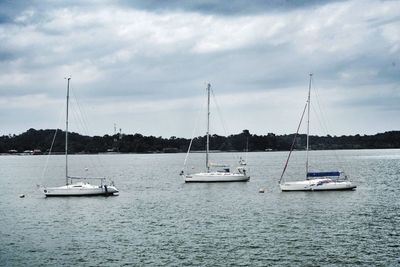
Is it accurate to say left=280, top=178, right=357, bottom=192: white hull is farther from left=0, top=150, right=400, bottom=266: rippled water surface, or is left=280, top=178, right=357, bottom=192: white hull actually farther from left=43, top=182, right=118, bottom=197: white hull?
left=43, top=182, right=118, bottom=197: white hull

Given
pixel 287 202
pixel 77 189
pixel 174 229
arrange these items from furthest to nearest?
pixel 77 189 < pixel 287 202 < pixel 174 229

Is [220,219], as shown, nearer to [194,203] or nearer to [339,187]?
[194,203]

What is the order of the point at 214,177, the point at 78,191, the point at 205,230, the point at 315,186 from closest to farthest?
the point at 205,230, the point at 78,191, the point at 315,186, the point at 214,177

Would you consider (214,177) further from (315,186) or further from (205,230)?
(205,230)

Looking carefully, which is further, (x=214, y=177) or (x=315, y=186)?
(x=214, y=177)

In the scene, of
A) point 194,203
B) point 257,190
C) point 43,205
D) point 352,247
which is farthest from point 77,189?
point 352,247

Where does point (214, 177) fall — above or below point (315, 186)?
above

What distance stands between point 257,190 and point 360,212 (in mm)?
30799

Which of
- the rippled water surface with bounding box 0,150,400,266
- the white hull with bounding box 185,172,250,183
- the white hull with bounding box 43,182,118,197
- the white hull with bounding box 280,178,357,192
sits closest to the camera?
the rippled water surface with bounding box 0,150,400,266

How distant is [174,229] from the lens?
51.3 m

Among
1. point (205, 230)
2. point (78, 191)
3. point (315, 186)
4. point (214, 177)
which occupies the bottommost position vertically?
point (205, 230)

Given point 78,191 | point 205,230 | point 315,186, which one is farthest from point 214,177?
point 205,230

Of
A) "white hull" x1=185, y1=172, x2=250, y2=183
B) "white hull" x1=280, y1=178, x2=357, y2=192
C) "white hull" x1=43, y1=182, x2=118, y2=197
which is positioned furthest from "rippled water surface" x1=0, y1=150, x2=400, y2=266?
"white hull" x1=185, y1=172, x2=250, y2=183

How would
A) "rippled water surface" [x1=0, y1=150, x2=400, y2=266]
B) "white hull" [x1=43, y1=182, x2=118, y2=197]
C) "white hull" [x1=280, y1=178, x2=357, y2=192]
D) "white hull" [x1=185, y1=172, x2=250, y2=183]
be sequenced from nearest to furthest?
"rippled water surface" [x1=0, y1=150, x2=400, y2=266]
"white hull" [x1=43, y1=182, x2=118, y2=197]
"white hull" [x1=280, y1=178, x2=357, y2=192]
"white hull" [x1=185, y1=172, x2=250, y2=183]
